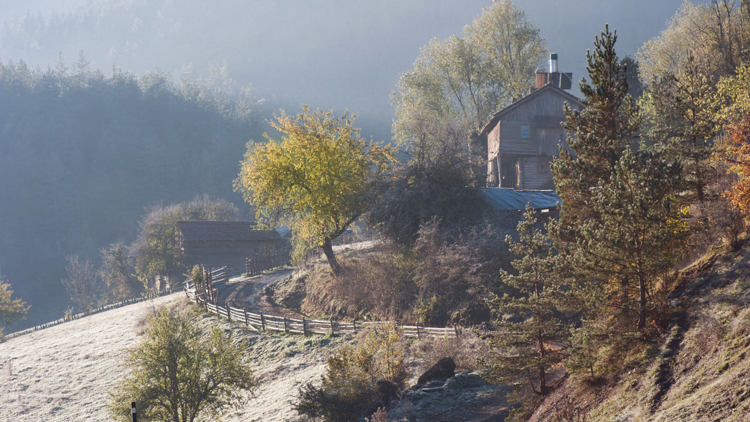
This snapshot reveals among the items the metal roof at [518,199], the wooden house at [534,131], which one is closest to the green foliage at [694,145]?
the metal roof at [518,199]

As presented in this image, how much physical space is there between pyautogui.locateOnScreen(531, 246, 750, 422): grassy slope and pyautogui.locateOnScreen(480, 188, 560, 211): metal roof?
1783 centimetres

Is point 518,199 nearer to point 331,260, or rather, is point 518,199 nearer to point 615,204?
point 331,260

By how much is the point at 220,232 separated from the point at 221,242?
1.16 meters

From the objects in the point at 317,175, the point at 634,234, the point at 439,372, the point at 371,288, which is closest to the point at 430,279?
the point at 371,288

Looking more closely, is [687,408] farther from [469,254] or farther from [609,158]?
[469,254]

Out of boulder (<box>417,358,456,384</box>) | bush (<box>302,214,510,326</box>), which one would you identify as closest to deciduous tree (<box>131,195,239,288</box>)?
bush (<box>302,214,510,326</box>)

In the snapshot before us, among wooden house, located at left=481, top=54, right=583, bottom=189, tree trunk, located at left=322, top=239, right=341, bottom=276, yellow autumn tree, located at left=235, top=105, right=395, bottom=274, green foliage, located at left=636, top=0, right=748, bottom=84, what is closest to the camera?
green foliage, located at left=636, top=0, right=748, bottom=84

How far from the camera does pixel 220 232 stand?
53500mm

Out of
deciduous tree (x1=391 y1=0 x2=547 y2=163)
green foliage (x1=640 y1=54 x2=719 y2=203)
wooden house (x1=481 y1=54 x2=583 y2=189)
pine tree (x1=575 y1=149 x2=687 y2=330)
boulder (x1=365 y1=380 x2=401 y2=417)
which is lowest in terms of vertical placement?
boulder (x1=365 y1=380 x2=401 y2=417)

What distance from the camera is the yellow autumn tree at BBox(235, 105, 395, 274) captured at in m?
29.2

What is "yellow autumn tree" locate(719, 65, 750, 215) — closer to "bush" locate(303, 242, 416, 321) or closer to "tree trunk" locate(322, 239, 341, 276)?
"bush" locate(303, 242, 416, 321)

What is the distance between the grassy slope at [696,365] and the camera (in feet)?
19.7

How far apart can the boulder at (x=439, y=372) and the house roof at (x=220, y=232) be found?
41.1 metres

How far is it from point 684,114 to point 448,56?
4847 centimetres
